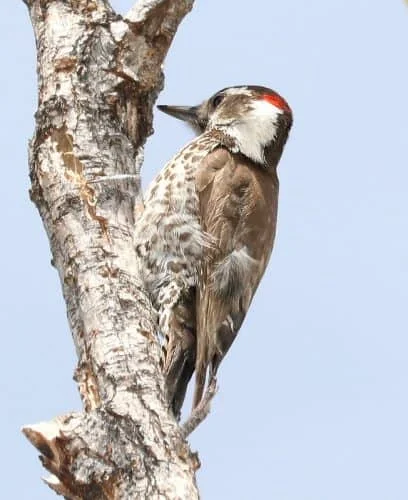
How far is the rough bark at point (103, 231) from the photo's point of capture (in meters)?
3.79

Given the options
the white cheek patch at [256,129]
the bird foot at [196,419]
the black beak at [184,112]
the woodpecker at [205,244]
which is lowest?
the bird foot at [196,419]

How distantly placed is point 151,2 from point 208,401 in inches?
75.2

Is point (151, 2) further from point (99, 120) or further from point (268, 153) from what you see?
point (268, 153)

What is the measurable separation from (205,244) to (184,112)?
123 centimetres

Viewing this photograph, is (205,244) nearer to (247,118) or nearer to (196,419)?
(247,118)

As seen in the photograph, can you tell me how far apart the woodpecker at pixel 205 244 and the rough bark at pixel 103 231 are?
11.0 inches

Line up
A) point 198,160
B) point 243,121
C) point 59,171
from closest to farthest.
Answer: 1. point 59,171
2. point 198,160
3. point 243,121

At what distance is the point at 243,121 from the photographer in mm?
6219

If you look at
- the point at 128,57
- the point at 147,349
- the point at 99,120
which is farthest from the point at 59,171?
the point at 147,349

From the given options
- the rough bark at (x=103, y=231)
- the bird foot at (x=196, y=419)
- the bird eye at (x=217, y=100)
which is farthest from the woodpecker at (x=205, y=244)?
the bird foot at (x=196, y=419)

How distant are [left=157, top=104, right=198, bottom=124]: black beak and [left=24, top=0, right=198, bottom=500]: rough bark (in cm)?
113

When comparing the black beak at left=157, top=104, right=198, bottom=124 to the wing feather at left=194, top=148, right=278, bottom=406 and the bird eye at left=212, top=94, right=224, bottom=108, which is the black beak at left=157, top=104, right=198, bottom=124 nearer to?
the bird eye at left=212, top=94, right=224, bottom=108

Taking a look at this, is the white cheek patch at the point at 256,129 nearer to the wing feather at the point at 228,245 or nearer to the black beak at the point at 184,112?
the wing feather at the point at 228,245

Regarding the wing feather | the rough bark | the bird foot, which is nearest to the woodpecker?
the wing feather
